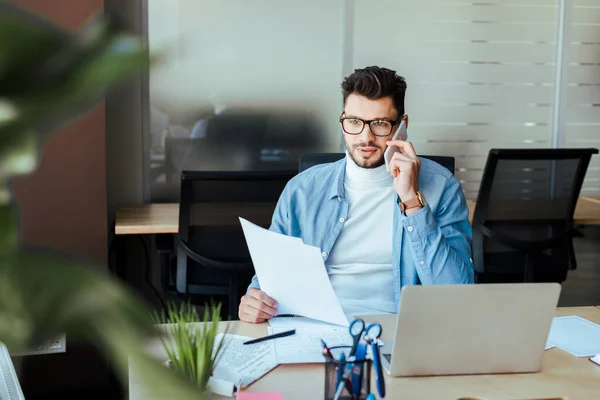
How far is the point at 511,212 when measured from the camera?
132 inches

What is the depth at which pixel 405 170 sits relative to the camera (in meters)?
1.99

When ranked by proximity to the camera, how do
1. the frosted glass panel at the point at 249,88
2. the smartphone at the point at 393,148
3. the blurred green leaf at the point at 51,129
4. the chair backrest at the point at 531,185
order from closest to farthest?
the blurred green leaf at the point at 51,129
the smartphone at the point at 393,148
the chair backrest at the point at 531,185
the frosted glass panel at the point at 249,88

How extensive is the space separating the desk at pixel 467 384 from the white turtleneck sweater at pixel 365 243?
577mm

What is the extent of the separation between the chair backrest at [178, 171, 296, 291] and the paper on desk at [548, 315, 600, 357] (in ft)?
4.48

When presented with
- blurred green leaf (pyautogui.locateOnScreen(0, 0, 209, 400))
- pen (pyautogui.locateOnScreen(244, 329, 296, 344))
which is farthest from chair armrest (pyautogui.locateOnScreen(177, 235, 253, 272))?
blurred green leaf (pyautogui.locateOnScreen(0, 0, 209, 400))

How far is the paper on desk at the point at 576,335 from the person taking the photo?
153 centimetres

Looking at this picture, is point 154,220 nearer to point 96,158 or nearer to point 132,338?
point 96,158

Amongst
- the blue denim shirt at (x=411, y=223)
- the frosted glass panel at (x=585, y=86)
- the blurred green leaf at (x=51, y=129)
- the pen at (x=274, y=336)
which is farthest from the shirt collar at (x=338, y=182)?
the frosted glass panel at (x=585, y=86)

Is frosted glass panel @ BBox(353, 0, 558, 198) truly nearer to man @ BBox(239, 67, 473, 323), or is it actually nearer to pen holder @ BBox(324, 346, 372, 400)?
man @ BBox(239, 67, 473, 323)

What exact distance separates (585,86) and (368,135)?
2628mm

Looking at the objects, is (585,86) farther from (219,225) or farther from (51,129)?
(51,129)

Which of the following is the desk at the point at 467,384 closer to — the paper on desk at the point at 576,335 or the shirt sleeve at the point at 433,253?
the paper on desk at the point at 576,335

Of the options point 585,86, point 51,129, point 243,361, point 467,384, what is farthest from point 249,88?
point 51,129

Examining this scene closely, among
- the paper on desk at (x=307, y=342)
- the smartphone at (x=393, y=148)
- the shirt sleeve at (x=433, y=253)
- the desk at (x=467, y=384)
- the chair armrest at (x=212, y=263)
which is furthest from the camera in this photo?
the chair armrest at (x=212, y=263)
